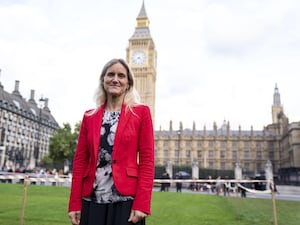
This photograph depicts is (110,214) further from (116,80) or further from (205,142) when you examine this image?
(205,142)

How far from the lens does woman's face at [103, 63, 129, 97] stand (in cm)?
256

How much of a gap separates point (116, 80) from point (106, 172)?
77 cm

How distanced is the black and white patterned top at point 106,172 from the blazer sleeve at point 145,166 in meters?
0.10

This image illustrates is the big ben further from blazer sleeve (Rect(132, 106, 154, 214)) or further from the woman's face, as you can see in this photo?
blazer sleeve (Rect(132, 106, 154, 214))

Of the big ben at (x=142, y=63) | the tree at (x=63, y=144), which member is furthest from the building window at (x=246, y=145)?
the tree at (x=63, y=144)

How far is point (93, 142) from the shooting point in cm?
240

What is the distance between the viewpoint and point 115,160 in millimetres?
2293

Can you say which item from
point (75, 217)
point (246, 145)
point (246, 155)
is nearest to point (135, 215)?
point (75, 217)

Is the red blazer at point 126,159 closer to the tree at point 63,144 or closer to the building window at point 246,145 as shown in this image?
the tree at point 63,144

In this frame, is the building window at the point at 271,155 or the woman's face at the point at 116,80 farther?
the building window at the point at 271,155

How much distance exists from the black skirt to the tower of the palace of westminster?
2654 inches

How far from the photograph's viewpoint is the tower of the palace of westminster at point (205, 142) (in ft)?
232

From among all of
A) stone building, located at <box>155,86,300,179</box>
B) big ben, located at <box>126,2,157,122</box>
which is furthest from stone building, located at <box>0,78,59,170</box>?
stone building, located at <box>155,86,300,179</box>

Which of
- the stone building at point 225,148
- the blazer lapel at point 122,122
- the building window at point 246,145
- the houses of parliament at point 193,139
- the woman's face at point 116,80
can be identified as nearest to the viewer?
the blazer lapel at point 122,122
